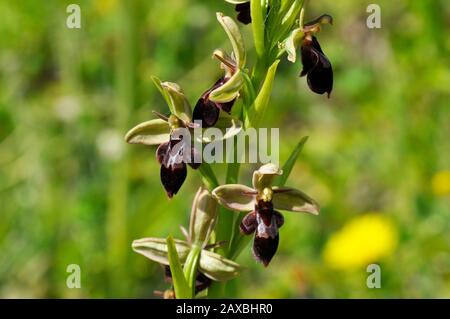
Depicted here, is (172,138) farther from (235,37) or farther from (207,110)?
(235,37)

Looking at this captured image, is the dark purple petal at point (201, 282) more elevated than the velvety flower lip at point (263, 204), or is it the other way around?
the velvety flower lip at point (263, 204)

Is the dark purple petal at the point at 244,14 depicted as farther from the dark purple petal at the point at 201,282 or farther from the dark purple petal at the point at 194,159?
the dark purple petal at the point at 201,282

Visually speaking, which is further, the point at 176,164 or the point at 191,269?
the point at 191,269

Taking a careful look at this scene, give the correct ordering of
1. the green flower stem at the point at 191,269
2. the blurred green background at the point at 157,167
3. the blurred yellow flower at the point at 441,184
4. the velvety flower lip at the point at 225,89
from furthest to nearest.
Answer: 1. the blurred yellow flower at the point at 441,184
2. the blurred green background at the point at 157,167
3. the green flower stem at the point at 191,269
4. the velvety flower lip at the point at 225,89

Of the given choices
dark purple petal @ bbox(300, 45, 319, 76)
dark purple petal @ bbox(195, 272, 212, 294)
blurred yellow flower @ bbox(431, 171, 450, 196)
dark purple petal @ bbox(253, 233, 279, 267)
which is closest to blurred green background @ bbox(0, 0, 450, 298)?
blurred yellow flower @ bbox(431, 171, 450, 196)

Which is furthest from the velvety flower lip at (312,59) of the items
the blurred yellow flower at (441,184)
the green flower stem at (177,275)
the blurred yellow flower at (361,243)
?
the blurred yellow flower at (441,184)

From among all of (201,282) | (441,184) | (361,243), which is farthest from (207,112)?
(441,184)
